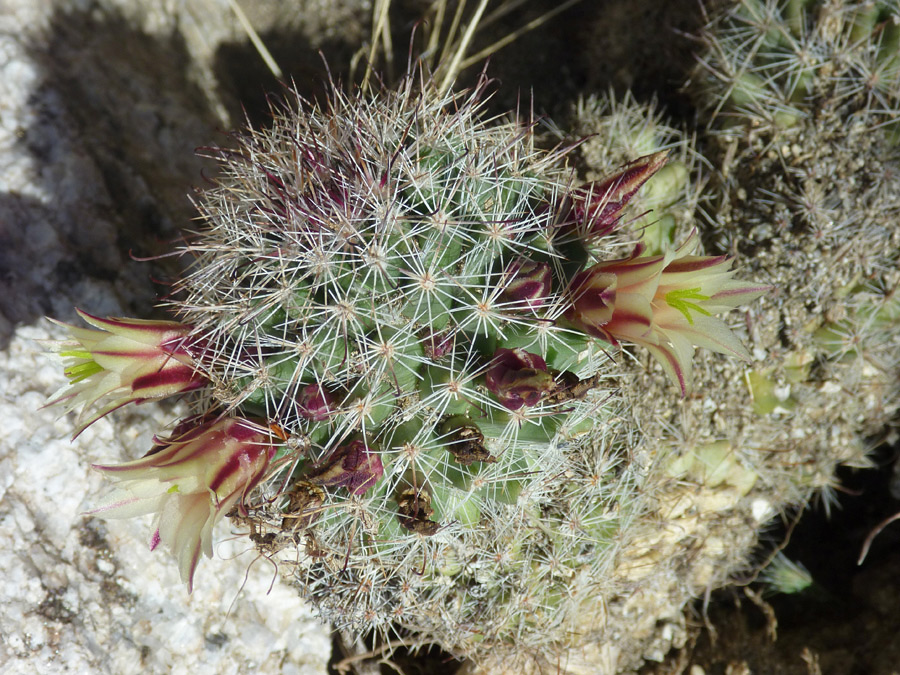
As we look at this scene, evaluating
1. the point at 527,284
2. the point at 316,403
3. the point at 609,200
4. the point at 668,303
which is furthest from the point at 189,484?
the point at 609,200

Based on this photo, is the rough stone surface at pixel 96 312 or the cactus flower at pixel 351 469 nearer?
the cactus flower at pixel 351 469

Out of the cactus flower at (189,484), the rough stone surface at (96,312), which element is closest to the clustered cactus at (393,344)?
the cactus flower at (189,484)

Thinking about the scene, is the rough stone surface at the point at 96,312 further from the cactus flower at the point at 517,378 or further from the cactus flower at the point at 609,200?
the cactus flower at the point at 609,200

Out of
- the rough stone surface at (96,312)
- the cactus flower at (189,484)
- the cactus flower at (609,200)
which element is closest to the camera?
the cactus flower at (189,484)

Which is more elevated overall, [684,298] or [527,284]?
[527,284]

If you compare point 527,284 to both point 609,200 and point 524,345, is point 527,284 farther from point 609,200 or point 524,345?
point 609,200

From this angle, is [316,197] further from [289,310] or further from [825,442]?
[825,442]

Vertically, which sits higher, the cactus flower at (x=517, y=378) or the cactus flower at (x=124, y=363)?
the cactus flower at (x=124, y=363)
